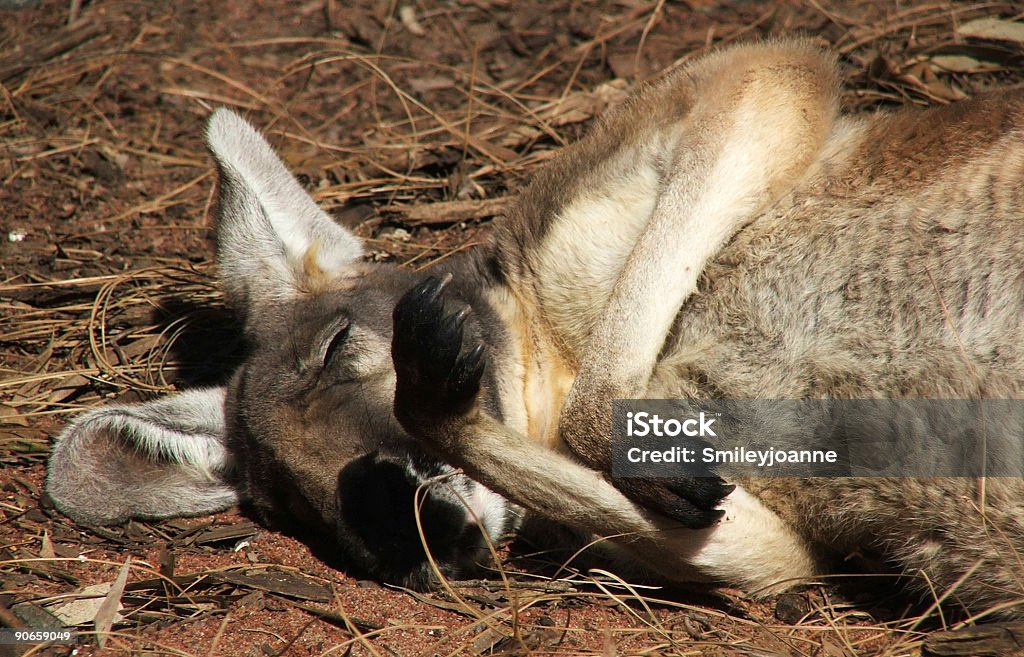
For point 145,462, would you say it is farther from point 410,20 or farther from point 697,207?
point 410,20

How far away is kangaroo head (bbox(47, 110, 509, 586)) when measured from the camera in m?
3.02

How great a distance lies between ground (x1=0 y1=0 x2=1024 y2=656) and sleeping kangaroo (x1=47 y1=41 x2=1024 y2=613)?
0.18 metres

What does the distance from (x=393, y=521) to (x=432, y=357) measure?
0.64 m

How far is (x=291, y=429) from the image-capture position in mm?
3107

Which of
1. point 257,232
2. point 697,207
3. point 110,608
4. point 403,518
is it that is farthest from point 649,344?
point 110,608

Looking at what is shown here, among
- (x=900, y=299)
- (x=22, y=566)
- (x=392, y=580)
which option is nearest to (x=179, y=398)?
(x=22, y=566)

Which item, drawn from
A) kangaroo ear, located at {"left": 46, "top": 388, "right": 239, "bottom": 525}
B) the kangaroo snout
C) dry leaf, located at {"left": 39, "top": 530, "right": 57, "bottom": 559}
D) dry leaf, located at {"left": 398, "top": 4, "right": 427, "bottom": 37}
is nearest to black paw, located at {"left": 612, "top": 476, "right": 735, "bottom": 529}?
the kangaroo snout

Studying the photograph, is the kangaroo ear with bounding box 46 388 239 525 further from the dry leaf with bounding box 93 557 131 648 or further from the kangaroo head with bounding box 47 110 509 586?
the dry leaf with bounding box 93 557 131 648

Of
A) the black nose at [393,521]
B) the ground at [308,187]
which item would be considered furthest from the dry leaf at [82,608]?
the black nose at [393,521]

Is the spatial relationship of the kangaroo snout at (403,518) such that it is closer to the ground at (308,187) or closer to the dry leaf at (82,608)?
the ground at (308,187)

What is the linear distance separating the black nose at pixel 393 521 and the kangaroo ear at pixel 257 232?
0.93 m

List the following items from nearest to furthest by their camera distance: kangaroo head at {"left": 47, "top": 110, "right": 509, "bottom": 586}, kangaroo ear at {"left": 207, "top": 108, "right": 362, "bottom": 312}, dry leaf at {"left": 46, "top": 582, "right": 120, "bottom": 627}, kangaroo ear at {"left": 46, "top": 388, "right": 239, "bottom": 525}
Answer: dry leaf at {"left": 46, "top": 582, "right": 120, "bottom": 627}
kangaroo head at {"left": 47, "top": 110, "right": 509, "bottom": 586}
kangaroo ear at {"left": 46, "top": 388, "right": 239, "bottom": 525}
kangaroo ear at {"left": 207, "top": 108, "right": 362, "bottom": 312}

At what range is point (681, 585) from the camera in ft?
10.2

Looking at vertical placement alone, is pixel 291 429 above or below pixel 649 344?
below
